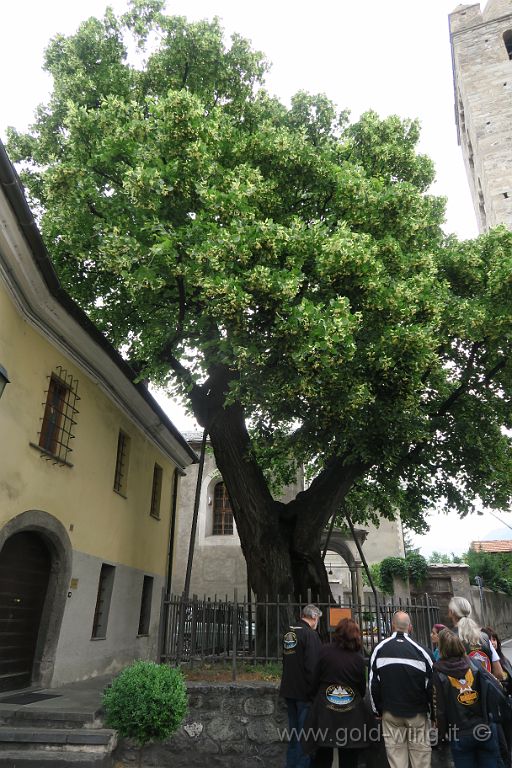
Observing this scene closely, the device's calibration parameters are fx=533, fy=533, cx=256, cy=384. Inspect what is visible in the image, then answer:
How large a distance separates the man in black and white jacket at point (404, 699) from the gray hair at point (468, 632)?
0.54m

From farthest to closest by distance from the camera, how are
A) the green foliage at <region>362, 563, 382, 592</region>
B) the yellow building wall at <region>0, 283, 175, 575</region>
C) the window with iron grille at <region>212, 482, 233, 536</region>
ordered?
the window with iron grille at <region>212, 482, 233, 536</region>
the green foliage at <region>362, 563, 382, 592</region>
the yellow building wall at <region>0, 283, 175, 575</region>

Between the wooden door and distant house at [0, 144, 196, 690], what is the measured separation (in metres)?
0.02

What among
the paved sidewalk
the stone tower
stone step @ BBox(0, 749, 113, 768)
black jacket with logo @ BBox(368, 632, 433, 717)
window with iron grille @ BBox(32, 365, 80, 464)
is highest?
the stone tower

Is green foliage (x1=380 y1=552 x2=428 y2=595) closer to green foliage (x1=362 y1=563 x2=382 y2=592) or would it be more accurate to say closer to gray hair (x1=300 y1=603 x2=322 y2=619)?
green foliage (x1=362 y1=563 x2=382 y2=592)

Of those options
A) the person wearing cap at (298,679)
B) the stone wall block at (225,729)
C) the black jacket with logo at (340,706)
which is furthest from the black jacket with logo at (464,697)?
the stone wall block at (225,729)

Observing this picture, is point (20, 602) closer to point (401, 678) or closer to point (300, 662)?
point (300, 662)

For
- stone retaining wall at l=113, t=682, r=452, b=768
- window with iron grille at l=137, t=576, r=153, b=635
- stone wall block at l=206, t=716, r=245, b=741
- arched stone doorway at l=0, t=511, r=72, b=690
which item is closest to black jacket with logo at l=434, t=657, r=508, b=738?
stone retaining wall at l=113, t=682, r=452, b=768

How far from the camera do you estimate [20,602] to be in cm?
881

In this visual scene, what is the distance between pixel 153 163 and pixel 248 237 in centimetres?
215

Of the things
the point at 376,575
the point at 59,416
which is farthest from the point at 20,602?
the point at 376,575

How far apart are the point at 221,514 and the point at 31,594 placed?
12.8 metres

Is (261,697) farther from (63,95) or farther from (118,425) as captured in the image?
(63,95)

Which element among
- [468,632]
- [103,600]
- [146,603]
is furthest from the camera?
[146,603]

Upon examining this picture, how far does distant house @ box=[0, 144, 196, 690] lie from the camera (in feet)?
26.6
